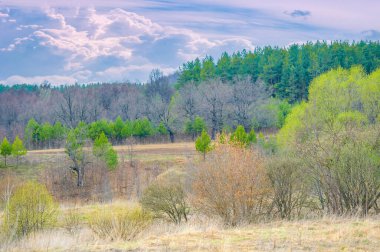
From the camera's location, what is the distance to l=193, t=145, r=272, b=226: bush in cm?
1781

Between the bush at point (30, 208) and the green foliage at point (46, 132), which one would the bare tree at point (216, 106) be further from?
the bush at point (30, 208)

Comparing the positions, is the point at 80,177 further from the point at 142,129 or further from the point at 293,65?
the point at 293,65

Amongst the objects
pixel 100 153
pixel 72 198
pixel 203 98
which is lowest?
pixel 72 198

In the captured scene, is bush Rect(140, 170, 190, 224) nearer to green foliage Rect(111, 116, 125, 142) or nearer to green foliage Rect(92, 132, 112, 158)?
green foliage Rect(92, 132, 112, 158)

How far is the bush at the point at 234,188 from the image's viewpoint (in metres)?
17.8

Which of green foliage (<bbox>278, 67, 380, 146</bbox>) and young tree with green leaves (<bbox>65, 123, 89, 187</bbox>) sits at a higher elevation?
green foliage (<bbox>278, 67, 380, 146</bbox>)

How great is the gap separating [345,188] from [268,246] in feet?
29.0

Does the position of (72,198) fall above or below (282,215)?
below

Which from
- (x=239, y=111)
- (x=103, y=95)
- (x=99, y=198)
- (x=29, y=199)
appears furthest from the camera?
(x=103, y=95)

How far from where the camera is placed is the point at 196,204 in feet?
61.2

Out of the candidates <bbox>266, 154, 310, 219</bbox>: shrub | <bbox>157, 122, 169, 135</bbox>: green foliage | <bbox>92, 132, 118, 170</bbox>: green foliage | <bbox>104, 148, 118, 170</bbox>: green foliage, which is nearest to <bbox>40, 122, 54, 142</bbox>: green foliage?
<bbox>157, 122, 169, 135</bbox>: green foliage

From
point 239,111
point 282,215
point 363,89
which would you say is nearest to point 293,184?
point 282,215

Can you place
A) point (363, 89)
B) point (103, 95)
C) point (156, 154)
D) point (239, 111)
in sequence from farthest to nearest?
point (103, 95), point (239, 111), point (156, 154), point (363, 89)

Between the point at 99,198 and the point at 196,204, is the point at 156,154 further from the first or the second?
the point at 196,204
